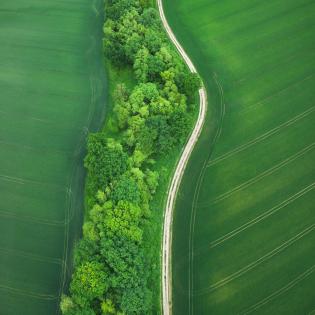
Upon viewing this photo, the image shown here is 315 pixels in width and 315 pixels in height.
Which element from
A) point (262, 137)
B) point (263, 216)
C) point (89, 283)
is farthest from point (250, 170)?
point (89, 283)

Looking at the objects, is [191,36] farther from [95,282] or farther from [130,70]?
[95,282]

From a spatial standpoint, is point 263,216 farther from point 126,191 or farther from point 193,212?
point 126,191

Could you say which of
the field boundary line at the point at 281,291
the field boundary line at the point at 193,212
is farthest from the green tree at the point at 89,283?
the field boundary line at the point at 281,291

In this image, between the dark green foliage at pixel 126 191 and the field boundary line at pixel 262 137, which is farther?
the field boundary line at pixel 262 137

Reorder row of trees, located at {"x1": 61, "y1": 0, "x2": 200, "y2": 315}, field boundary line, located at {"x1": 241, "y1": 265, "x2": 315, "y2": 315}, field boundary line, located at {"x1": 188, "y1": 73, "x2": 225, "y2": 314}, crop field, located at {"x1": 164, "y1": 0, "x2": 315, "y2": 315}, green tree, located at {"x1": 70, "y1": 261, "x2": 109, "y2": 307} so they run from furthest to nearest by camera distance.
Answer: field boundary line, located at {"x1": 188, "y1": 73, "x2": 225, "y2": 314}, crop field, located at {"x1": 164, "y1": 0, "x2": 315, "y2": 315}, field boundary line, located at {"x1": 241, "y1": 265, "x2": 315, "y2": 315}, row of trees, located at {"x1": 61, "y1": 0, "x2": 200, "y2": 315}, green tree, located at {"x1": 70, "y1": 261, "x2": 109, "y2": 307}

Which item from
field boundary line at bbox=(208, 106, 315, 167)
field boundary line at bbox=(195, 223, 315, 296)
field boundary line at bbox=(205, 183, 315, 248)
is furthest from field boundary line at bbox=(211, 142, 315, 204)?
field boundary line at bbox=(195, 223, 315, 296)

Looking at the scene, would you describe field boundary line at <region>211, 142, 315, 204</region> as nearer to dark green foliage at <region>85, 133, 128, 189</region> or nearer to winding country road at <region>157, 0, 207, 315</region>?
winding country road at <region>157, 0, 207, 315</region>

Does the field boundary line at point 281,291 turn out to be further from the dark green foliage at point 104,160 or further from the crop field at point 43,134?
the crop field at point 43,134
